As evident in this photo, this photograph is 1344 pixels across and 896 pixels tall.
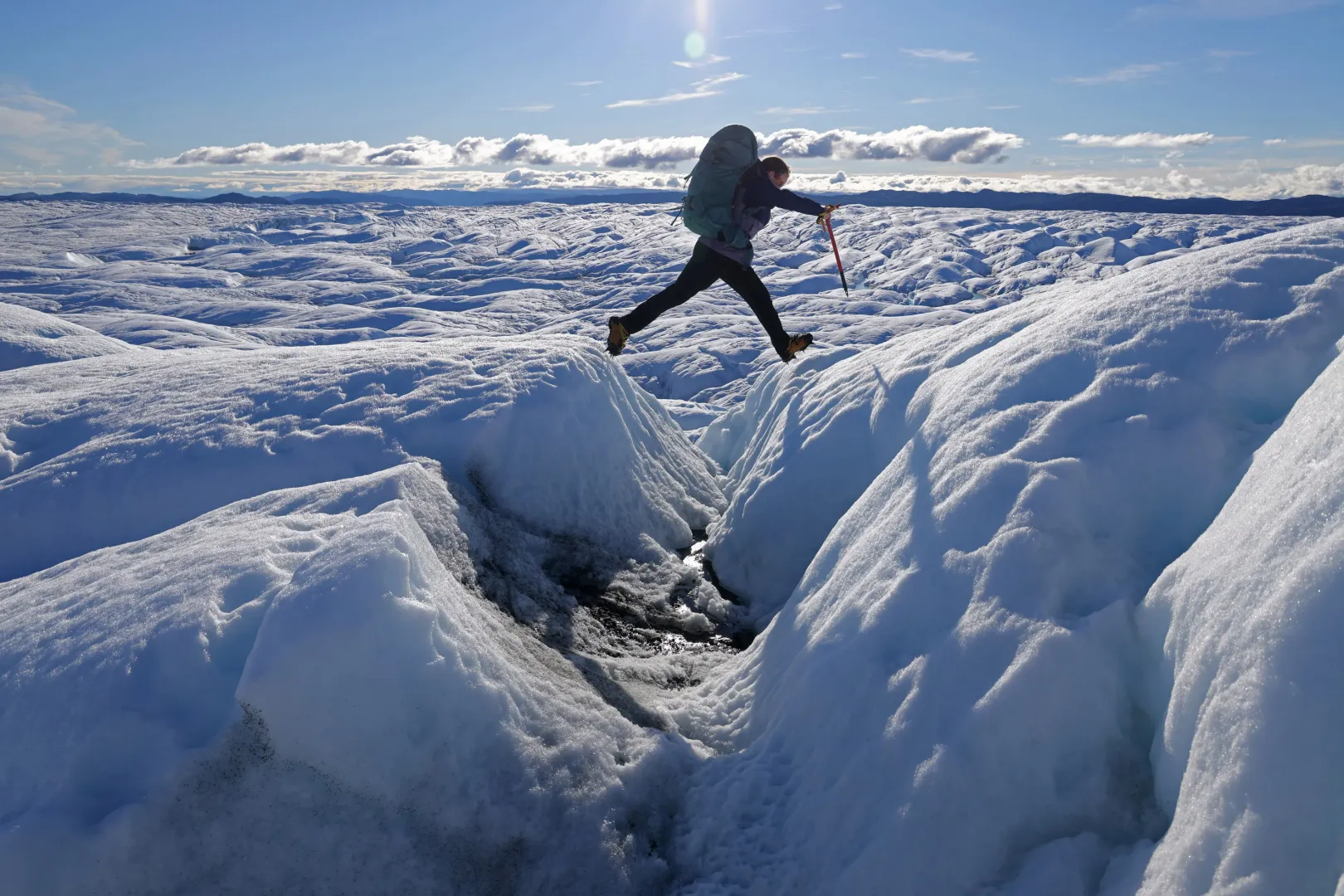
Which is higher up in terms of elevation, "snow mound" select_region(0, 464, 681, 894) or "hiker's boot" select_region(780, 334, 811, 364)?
"hiker's boot" select_region(780, 334, 811, 364)

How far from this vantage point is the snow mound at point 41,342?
14930mm

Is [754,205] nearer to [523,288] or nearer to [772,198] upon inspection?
[772,198]

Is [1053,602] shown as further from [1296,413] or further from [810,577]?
[810,577]

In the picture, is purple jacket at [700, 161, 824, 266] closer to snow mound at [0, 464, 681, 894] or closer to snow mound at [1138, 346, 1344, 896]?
snow mound at [0, 464, 681, 894]

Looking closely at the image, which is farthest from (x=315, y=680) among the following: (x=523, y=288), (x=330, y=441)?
(x=523, y=288)

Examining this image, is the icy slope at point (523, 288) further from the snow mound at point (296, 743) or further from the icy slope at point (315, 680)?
the snow mound at point (296, 743)

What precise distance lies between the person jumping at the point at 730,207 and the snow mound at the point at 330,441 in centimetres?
165

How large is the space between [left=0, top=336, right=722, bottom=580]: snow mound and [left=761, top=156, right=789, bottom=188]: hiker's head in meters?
3.12

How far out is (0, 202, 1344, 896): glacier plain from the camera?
3135 mm

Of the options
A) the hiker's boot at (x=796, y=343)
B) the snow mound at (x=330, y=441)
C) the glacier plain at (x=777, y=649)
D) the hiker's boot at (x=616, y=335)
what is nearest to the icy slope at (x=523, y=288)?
the hiker's boot at (x=796, y=343)

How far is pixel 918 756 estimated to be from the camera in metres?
3.69

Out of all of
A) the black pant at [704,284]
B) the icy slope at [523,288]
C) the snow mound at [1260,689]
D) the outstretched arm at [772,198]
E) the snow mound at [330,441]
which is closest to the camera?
the snow mound at [1260,689]

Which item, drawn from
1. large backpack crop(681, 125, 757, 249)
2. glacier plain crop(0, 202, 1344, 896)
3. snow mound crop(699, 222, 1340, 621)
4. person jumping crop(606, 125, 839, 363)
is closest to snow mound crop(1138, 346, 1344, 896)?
glacier plain crop(0, 202, 1344, 896)

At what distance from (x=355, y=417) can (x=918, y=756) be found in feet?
20.8
